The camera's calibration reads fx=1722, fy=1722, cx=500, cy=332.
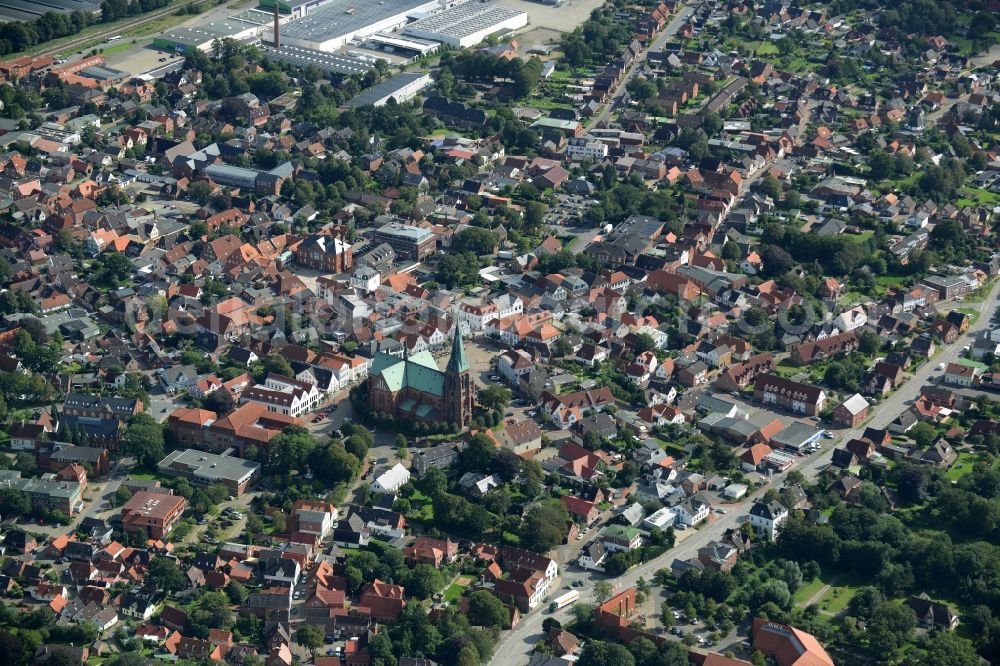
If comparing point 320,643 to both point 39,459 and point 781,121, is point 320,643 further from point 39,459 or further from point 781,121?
point 781,121

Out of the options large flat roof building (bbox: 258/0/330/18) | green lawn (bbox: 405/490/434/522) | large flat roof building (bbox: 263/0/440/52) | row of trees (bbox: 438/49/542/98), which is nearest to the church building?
green lawn (bbox: 405/490/434/522)

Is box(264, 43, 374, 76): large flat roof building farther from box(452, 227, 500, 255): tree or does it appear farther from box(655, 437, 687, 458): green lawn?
box(655, 437, 687, 458): green lawn

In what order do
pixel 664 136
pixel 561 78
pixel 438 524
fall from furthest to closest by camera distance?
pixel 561 78 < pixel 664 136 < pixel 438 524

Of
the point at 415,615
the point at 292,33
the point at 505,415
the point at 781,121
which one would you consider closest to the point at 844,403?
the point at 505,415

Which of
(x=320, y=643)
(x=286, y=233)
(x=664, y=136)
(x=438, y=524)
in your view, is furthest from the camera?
(x=664, y=136)

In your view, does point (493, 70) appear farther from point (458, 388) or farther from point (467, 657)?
point (467, 657)

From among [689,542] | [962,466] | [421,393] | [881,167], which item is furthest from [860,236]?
[689,542]

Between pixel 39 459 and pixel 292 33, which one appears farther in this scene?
pixel 292 33
